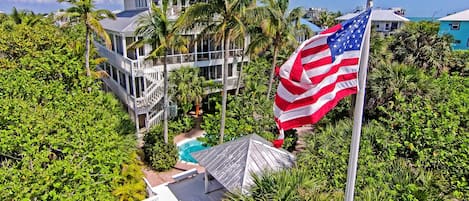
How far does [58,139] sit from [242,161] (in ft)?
19.6

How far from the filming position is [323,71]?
5836 mm

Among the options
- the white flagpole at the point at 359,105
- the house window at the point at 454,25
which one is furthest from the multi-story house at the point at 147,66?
the house window at the point at 454,25

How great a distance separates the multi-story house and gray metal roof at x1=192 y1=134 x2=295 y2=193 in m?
8.69

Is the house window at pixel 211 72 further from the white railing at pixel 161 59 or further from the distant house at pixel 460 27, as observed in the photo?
→ the distant house at pixel 460 27

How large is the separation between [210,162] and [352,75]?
808 centimetres

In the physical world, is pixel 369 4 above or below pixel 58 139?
above

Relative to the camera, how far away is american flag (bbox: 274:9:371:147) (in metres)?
5.68

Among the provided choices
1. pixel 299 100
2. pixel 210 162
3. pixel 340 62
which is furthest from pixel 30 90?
pixel 340 62

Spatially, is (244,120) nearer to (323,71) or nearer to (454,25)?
(323,71)

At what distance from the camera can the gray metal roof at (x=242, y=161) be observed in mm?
10859

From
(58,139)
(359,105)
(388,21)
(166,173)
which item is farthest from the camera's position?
(388,21)

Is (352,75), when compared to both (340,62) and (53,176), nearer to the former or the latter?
(340,62)

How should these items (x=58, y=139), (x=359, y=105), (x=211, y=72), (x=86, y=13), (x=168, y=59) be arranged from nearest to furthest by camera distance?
1. (x=359, y=105)
2. (x=58, y=139)
3. (x=86, y=13)
4. (x=168, y=59)
5. (x=211, y=72)

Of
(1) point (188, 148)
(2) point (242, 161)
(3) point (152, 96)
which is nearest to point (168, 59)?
(3) point (152, 96)
